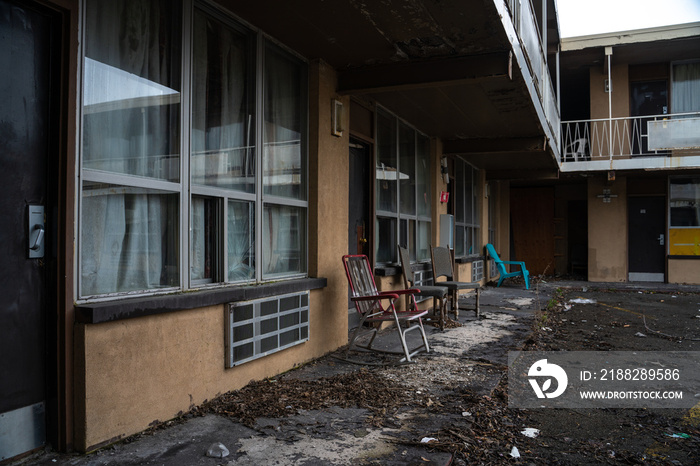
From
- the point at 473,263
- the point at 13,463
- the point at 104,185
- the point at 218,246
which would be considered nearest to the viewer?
the point at 13,463

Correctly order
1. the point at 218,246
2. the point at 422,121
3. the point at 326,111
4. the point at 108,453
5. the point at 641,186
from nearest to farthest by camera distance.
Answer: the point at 108,453
the point at 218,246
the point at 326,111
the point at 422,121
the point at 641,186

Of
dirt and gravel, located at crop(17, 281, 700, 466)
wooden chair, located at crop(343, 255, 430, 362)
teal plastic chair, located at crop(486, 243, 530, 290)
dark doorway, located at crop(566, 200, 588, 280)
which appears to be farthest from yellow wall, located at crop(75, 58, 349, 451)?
dark doorway, located at crop(566, 200, 588, 280)

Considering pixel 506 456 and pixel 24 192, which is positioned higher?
pixel 24 192

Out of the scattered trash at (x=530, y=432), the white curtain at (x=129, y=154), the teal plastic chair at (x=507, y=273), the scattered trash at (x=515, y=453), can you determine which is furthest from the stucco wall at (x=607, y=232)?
the white curtain at (x=129, y=154)

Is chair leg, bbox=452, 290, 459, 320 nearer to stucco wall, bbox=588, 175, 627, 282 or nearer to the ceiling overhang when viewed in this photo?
the ceiling overhang

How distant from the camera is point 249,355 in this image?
3.91 m

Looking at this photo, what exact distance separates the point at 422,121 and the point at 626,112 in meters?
8.62

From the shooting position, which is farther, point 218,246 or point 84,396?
point 218,246

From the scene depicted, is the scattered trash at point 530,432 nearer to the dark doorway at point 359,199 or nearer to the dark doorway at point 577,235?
the dark doorway at point 359,199

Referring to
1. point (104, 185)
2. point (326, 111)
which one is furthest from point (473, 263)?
point (104, 185)

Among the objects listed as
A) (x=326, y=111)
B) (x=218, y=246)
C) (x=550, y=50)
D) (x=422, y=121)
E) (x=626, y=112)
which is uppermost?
(x=550, y=50)

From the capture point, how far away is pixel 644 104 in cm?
1344

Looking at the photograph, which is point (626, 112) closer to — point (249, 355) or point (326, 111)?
point (326, 111)

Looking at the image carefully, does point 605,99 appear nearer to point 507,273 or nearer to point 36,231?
point 507,273
